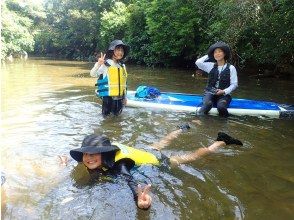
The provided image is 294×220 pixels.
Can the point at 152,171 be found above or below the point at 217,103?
below

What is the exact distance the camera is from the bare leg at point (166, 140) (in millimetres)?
5238

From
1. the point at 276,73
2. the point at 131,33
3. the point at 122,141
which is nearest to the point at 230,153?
the point at 122,141

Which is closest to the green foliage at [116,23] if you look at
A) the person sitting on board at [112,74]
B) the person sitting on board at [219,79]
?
the person sitting on board at [219,79]

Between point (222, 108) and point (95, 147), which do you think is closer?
point (95, 147)

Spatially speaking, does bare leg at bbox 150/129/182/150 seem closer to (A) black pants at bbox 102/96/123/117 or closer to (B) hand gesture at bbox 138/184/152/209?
(A) black pants at bbox 102/96/123/117

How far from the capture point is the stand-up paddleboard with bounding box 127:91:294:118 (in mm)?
7219

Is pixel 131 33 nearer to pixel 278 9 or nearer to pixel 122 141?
pixel 278 9

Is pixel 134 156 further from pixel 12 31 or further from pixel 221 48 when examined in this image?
pixel 12 31

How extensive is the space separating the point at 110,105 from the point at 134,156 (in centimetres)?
296

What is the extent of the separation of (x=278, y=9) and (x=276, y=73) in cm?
596

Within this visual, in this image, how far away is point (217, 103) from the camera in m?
7.20

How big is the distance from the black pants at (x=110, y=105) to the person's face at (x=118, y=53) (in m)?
0.79

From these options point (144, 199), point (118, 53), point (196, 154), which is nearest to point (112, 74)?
point (118, 53)

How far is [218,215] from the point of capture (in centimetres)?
322
